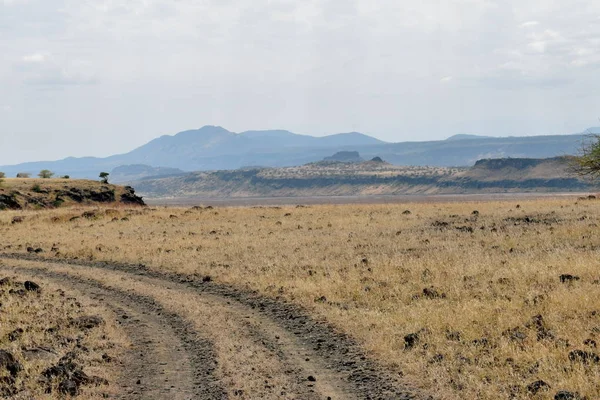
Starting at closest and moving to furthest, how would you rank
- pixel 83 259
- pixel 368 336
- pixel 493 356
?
pixel 493 356, pixel 368 336, pixel 83 259

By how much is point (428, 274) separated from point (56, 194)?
206ft

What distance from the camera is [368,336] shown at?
15.0 meters

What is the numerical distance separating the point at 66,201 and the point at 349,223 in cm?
4424

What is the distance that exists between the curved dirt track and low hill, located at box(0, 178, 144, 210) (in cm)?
5188

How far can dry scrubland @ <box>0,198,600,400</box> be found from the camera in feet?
39.9

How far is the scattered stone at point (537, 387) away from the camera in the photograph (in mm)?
10578

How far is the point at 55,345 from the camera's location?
14.5 m

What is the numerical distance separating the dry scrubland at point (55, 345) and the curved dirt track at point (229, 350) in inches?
20.2

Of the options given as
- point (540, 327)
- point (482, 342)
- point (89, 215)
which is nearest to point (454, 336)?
point (482, 342)

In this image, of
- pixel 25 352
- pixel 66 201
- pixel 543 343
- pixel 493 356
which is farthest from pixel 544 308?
pixel 66 201

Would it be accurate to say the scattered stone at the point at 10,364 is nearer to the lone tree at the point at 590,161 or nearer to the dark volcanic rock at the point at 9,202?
the lone tree at the point at 590,161

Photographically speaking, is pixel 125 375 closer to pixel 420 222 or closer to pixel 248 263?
pixel 248 263

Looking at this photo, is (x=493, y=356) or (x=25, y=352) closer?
(x=493, y=356)

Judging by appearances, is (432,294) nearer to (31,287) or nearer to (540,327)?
(540,327)
